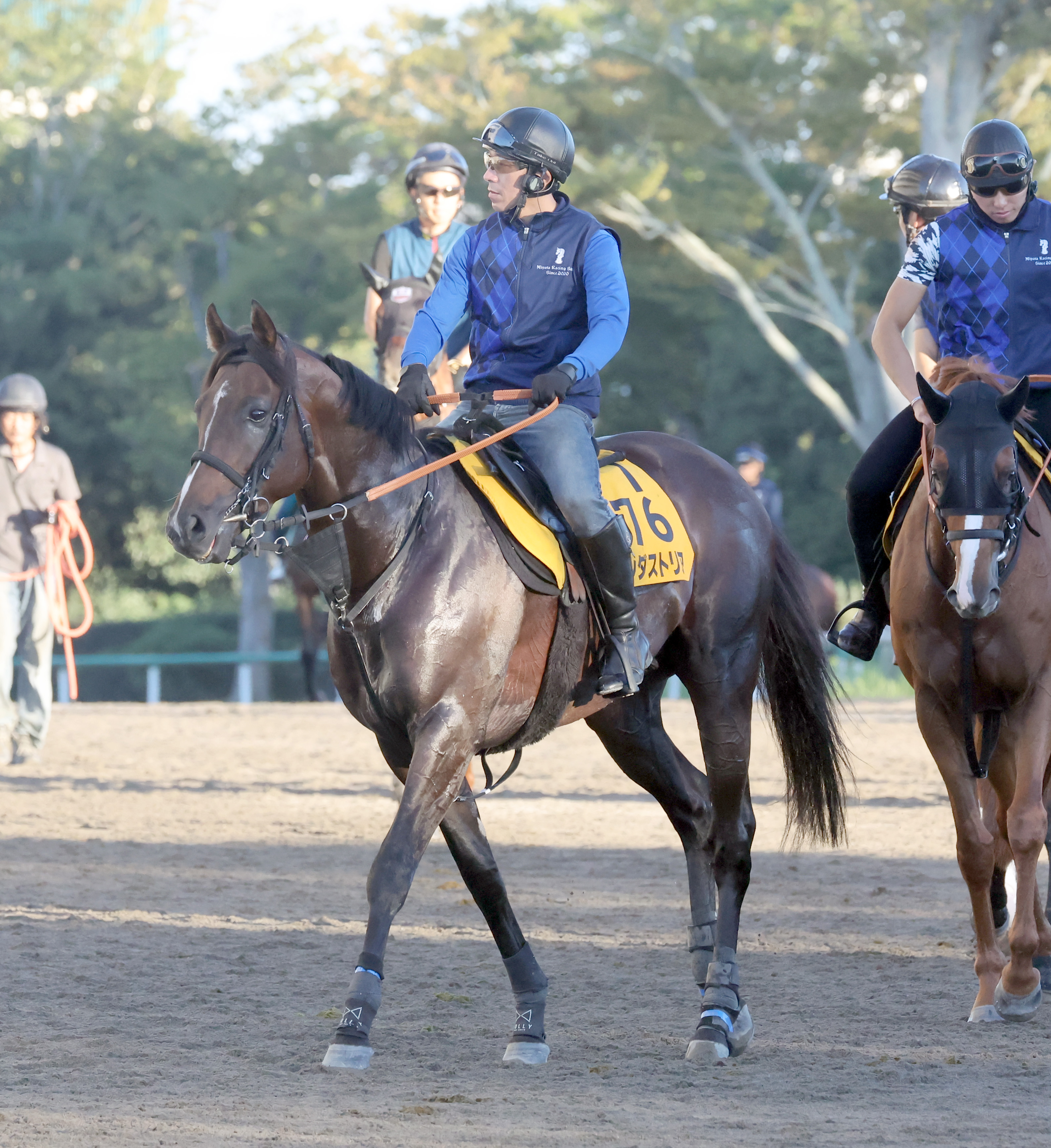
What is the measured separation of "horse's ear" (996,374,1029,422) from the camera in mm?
5082

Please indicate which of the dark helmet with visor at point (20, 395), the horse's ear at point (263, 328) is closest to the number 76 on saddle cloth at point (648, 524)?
the horse's ear at point (263, 328)

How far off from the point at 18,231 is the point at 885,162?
20.3m

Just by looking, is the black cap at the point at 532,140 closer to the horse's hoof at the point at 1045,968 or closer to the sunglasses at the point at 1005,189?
the sunglasses at the point at 1005,189

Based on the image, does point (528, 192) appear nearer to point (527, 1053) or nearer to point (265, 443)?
point (265, 443)

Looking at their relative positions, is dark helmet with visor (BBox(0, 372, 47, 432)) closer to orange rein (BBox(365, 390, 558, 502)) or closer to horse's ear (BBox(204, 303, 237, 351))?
orange rein (BBox(365, 390, 558, 502))

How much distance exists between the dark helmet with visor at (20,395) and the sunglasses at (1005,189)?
307 inches

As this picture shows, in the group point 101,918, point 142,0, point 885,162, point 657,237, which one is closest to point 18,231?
point 142,0

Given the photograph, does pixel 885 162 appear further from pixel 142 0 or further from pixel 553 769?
pixel 142 0

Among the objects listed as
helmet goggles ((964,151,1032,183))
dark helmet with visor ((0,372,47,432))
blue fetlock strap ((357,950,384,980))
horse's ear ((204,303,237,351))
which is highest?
helmet goggles ((964,151,1032,183))

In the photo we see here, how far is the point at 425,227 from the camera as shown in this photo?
891cm

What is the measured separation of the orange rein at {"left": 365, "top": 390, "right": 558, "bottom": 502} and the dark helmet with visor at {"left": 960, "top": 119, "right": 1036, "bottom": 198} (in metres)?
1.80

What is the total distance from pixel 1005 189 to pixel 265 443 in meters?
2.82

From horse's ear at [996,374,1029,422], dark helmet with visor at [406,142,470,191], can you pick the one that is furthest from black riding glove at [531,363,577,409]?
dark helmet with visor at [406,142,470,191]

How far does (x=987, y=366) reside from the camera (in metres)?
5.53
